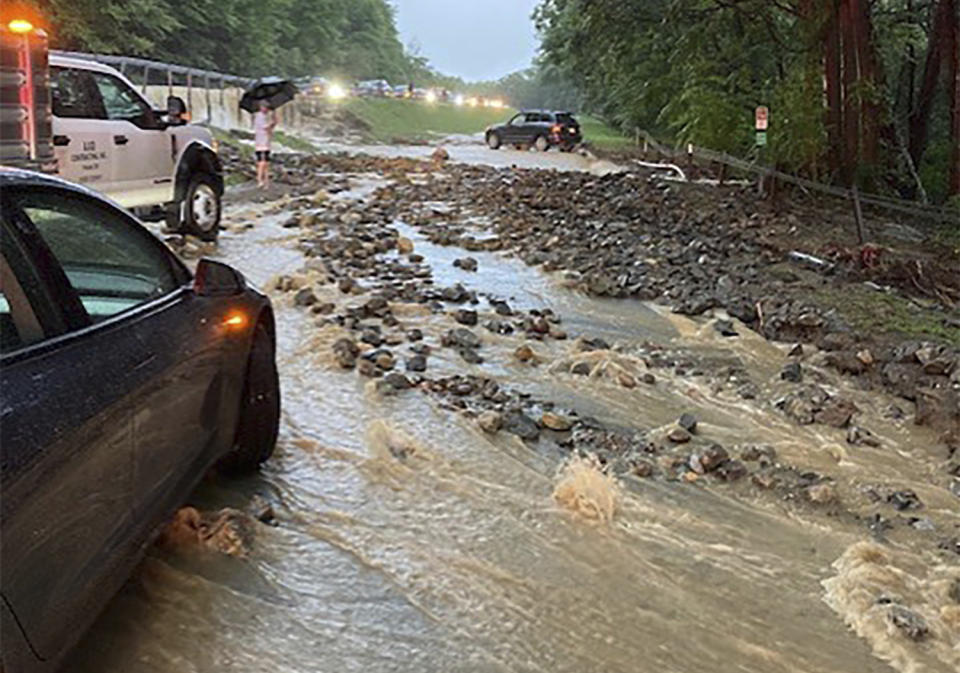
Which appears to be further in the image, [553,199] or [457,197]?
[457,197]

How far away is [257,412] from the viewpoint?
4.33 metres

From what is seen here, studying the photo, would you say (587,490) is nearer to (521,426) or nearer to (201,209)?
(521,426)

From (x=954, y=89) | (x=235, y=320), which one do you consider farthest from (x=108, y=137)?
(x=954, y=89)

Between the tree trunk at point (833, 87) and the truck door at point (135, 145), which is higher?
the tree trunk at point (833, 87)

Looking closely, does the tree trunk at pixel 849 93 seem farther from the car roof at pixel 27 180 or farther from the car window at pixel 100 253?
the car roof at pixel 27 180

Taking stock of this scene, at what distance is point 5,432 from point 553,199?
1539 cm

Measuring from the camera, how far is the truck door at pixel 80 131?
9.00 metres

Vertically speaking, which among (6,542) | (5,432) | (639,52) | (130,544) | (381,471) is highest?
(639,52)

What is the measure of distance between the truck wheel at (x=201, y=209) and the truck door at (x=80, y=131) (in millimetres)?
1376

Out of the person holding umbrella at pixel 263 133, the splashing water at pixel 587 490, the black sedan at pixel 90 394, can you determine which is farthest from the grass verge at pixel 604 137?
the black sedan at pixel 90 394

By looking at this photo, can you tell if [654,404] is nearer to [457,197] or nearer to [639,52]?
[457,197]

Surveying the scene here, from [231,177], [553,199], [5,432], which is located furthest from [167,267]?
[231,177]

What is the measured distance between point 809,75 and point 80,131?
1100cm

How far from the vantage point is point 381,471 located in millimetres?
4906
